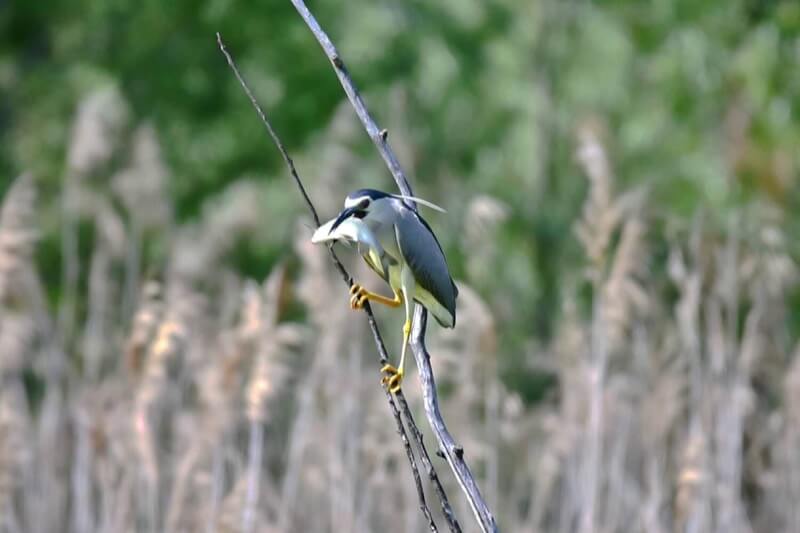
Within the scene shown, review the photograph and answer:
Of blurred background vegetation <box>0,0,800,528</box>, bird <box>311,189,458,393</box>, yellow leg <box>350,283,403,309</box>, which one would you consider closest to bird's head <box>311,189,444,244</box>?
bird <box>311,189,458,393</box>

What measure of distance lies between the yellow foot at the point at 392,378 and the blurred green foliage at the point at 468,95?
4.67m

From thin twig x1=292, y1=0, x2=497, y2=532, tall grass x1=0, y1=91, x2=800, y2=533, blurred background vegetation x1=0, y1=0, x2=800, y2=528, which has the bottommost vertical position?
thin twig x1=292, y1=0, x2=497, y2=532

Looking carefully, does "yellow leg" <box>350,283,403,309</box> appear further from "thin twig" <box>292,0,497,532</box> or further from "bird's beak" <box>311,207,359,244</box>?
"bird's beak" <box>311,207,359,244</box>

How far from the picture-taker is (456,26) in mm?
7785

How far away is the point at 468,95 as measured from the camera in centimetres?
784

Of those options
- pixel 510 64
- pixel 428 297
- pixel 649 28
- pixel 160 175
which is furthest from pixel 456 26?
pixel 428 297

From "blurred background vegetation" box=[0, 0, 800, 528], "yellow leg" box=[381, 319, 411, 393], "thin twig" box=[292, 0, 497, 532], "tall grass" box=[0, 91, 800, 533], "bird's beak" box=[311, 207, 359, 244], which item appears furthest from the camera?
"blurred background vegetation" box=[0, 0, 800, 528]

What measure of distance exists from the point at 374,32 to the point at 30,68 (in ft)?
6.13

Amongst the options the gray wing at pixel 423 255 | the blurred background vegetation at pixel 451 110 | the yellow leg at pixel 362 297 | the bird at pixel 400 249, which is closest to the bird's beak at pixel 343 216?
the bird at pixel 400 249

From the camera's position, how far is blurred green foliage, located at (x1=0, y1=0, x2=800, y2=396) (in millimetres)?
7020

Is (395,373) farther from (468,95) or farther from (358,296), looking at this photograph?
(468,95)

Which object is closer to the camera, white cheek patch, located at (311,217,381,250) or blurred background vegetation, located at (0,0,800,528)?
white cheek patch, located at (311,217,381,250)

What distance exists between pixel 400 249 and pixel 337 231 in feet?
0.56

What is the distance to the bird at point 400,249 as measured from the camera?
6.15 ft
